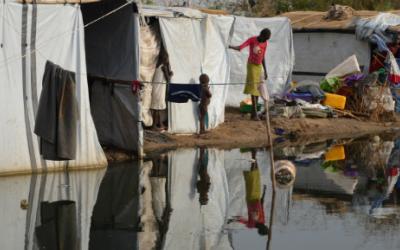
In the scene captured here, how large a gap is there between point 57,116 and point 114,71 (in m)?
3.35

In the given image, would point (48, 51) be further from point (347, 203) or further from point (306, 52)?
point (306, 52)

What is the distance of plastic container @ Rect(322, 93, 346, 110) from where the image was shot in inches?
832

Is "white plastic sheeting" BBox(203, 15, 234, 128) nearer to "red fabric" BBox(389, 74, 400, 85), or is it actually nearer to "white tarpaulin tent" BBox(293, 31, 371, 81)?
"red fabric" BBox(389, 74, 400, 85)

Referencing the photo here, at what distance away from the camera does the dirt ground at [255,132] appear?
16.4 metres

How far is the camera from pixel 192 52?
56.3ft

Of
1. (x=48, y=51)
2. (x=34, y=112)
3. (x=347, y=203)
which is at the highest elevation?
(x=48, y=51)

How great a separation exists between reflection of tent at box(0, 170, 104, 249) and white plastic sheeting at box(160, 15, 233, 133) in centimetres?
398

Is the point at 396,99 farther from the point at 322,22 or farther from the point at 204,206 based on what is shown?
the point at 204,206

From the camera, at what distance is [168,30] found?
1642cm

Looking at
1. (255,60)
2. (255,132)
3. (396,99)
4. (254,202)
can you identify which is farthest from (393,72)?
(254,202)

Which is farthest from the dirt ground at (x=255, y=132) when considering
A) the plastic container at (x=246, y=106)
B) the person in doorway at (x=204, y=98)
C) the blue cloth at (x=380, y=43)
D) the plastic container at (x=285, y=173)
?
the plastic container at (x=285, y=173)

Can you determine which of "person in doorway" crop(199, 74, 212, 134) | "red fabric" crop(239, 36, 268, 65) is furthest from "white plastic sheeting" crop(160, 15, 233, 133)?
"red fabric" crop(239, 36, 268, 65)

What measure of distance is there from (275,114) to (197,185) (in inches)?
284

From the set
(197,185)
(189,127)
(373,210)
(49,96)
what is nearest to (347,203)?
(373,210)
